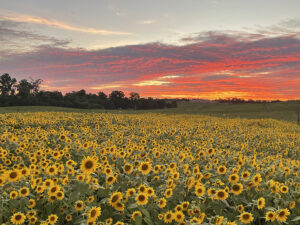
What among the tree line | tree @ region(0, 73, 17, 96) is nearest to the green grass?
the tree line

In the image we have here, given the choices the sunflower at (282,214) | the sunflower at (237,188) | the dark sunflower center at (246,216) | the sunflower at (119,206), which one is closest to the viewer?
the dark sunflower center at (246,216)

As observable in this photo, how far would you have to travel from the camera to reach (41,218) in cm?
425

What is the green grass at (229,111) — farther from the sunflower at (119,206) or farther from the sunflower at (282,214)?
the sunflower at (282,214)

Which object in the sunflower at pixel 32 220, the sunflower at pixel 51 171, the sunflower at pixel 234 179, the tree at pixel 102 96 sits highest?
the tree at pixel 102 96

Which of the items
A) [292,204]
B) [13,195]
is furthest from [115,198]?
[292,204]

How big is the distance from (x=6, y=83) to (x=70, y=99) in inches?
2053

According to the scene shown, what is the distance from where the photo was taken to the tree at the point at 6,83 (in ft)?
383

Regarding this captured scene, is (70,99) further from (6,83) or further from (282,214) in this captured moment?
(282,214)

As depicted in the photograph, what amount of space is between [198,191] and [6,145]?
7.33 metres

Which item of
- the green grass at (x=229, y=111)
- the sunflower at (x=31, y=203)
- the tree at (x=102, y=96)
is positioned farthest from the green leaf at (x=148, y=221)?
the tree at (x=102, y=96)

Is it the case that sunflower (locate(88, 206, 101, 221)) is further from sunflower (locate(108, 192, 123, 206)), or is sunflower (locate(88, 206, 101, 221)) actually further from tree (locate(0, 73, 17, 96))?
tree (locate(0, 73, 17, 96))

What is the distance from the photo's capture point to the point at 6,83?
118 m

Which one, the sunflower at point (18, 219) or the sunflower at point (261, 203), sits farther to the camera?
the sunflower at point (261, 203)

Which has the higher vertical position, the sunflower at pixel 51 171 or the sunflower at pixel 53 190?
the sunflower at pixel 51 171
